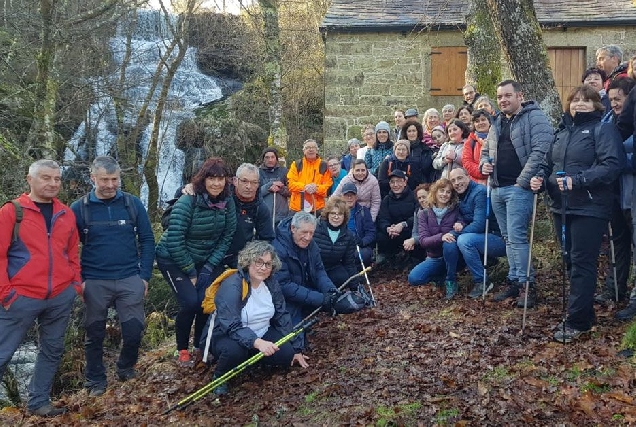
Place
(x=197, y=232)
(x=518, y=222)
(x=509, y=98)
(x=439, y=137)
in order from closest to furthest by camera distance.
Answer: (x=197, y=232) < (x=509, y=98) < (x=518, y=222) < (x=439, y=137)

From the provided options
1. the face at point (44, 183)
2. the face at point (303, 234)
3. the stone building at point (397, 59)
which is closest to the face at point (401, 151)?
Result: the face at point (303, 234)

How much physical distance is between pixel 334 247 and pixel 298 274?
1.08 m

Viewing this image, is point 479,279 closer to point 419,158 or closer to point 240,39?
point 419,158

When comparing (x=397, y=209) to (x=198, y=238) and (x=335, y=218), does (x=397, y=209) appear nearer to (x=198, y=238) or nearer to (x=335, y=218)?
(x=335, y=218)

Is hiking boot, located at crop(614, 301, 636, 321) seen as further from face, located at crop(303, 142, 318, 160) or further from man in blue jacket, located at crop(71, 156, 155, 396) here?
face, located at crop(303, 142, 318, 160)

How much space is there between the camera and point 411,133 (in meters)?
9.23

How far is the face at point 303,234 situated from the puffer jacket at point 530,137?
7.10 feet

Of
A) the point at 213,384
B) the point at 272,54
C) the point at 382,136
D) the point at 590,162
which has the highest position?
the point at 272,54

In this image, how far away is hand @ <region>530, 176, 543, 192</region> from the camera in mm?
5902

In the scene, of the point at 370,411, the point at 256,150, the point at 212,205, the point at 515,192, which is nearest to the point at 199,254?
the point at 212,205

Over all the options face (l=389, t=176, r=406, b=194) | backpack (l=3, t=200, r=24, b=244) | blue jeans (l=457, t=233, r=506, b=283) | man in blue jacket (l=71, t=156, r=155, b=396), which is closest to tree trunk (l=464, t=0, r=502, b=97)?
face (l=389, t=176, r=406, b=194)

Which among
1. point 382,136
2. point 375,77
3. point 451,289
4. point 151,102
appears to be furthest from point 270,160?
point 375,77

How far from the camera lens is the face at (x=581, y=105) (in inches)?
214

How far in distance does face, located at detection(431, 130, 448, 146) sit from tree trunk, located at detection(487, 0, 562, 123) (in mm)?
1482
